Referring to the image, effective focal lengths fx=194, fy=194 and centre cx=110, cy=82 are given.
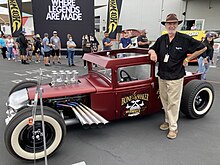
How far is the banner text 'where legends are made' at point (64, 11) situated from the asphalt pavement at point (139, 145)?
402 inches

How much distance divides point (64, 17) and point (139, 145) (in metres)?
11.3

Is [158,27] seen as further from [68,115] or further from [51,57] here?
[68,115]

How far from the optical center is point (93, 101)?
10.1 ft

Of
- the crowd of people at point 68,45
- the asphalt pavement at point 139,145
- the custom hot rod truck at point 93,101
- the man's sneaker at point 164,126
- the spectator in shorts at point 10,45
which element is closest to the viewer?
the custom hot rod truck at point 93,101

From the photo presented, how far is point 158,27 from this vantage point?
647 inches

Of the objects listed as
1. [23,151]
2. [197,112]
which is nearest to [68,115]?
[23,151]

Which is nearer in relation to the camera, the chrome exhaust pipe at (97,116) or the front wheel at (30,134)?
the front wheel at (30,134)

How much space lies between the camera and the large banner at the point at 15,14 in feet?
40.9

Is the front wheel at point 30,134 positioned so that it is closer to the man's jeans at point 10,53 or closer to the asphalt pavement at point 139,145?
the asphalt pavement at point 139,145

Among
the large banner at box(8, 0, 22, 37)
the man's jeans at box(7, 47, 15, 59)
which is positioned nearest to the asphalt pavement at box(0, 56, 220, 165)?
the man's jeans at box(7, 47, 15, 59)

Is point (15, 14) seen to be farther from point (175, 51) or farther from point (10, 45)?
point (175, 51)

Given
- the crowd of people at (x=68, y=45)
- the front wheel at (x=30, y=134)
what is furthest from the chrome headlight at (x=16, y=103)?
the crowd of people at (x=68, y=45)

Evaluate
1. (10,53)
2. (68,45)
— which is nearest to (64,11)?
(68,45)

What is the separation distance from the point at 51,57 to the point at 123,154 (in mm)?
8520
